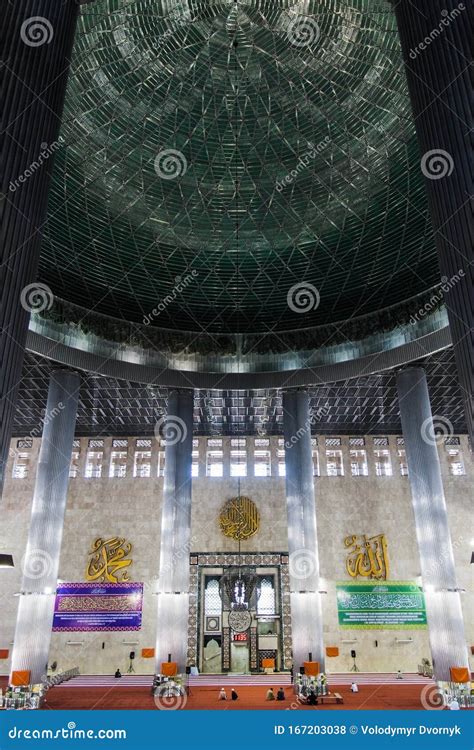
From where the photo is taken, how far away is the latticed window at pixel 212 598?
3469 cm

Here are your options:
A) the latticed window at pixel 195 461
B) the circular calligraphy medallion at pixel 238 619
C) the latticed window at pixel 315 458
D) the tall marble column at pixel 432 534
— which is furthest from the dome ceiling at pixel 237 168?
the circular calligraphy medallion at pixel 238 619

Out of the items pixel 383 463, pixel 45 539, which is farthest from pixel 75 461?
pixel 383 463

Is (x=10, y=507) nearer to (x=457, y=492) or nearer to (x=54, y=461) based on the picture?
(x=54, y=461)

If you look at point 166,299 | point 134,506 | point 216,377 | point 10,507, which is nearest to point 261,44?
point 166,299

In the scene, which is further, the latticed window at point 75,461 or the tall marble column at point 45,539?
the latticed window at point 75,461

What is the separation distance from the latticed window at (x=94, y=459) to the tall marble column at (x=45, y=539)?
12023 millimetres

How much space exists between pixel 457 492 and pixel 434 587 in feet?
52.5

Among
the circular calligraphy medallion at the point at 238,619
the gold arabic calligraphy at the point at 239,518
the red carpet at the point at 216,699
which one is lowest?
the red carpet at the point at 216,699

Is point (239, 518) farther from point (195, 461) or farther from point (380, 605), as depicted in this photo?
point (380, 605)

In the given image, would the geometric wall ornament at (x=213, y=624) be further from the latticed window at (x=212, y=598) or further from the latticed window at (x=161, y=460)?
the latticed window at (x=161, y=460)

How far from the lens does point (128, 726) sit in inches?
212

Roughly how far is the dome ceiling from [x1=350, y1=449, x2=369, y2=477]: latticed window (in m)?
12.9

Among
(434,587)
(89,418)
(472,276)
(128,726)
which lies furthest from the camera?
(89,418)

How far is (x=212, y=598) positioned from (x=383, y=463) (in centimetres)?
1474
